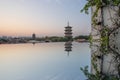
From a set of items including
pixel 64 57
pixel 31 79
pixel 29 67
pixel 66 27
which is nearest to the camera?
pixel 31 79

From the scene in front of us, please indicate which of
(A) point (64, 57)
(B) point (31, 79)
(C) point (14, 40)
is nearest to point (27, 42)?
(C) point (14, 40)

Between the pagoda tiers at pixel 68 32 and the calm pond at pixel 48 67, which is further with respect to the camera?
the pagoda tiers at pixel 68 32

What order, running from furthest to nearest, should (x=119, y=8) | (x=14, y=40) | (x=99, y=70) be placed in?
(x=14, y=40) → (x=99, y=70) → (x=119, y=8)

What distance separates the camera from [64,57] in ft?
22.5

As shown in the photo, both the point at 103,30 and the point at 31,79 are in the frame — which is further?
the point at 31,79

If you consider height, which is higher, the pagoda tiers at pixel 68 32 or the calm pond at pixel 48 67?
the pagoda tiers at pixel 68 32

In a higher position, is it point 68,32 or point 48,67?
point 68,32

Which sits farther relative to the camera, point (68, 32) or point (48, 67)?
point (68, 32)

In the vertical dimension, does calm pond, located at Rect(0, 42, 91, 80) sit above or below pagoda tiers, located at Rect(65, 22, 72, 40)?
below

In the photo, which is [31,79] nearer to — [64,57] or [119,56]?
[64,57]

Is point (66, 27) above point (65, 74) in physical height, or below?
above

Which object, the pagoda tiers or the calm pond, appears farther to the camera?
the pagoda tiers

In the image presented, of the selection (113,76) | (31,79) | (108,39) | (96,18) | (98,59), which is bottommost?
(31,79)

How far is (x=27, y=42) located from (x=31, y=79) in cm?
635
